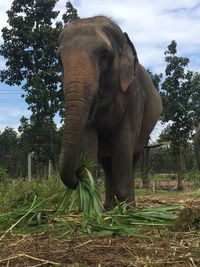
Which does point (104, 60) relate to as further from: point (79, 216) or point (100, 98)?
point (79, 216)

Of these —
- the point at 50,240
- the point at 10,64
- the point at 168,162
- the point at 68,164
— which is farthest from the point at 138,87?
the point at 168,162

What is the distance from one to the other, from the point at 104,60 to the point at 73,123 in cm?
126

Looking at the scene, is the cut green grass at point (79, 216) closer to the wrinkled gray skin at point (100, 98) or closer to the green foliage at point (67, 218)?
the green foliage at point (67, 218)

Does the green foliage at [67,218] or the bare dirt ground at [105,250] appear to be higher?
the green foliage at [67,218]

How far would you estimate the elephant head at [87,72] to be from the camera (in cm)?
481

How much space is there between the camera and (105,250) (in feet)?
11.3

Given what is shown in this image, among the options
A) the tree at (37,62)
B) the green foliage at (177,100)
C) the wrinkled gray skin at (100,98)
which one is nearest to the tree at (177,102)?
the green foliage at (177,100)

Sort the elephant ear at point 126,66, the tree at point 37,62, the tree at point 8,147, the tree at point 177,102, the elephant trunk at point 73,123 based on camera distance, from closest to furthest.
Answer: the elephant trunk at point 73,123 → the elephant ear at point 126,66 → the tree at point 37,62 → the tree at point 177,102 → the tree at point 8,147

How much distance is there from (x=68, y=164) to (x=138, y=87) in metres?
2.85

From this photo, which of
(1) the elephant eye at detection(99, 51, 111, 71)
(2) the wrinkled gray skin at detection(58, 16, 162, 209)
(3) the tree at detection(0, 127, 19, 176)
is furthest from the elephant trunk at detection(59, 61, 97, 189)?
(3) the tree at detection(0, 127, 19, 176)

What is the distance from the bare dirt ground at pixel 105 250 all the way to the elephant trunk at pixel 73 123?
0.80m

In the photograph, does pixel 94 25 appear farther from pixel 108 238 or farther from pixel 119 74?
pixel 108 238

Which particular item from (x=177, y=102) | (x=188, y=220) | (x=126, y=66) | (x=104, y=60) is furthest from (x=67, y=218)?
(x=177, y=102)

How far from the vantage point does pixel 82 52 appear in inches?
219
